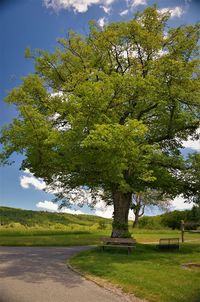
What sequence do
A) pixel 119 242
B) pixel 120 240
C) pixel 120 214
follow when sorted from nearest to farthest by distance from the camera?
pixel 120 240
pixel 119 242
pixel 120 214

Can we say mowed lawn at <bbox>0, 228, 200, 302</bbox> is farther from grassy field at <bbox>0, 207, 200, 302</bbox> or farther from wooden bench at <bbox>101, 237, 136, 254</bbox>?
wooden bench at <bbox>101, 237, 136, 254</bbox>

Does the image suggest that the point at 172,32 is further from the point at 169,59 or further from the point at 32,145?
the point at 32,145

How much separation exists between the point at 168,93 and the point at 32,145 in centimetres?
906

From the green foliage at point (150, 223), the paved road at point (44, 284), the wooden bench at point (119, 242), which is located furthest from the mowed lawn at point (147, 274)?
the green foliage at point (150, 223)

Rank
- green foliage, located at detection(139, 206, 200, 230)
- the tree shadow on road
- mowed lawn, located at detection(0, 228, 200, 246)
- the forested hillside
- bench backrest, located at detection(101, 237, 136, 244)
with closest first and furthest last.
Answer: the tree shadow on road, bench backrest, located at detection(101, 237, 136, 244), mowed lawn, located at detection(0, 228, 200, 246), the forested hillside, green foliage, located at detection(139, 206, 200, 230)

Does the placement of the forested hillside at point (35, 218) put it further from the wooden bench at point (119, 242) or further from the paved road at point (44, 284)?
the paved road at point (44, 284)

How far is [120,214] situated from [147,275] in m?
11.7

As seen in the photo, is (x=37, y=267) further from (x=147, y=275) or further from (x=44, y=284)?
(x=147, y=275)

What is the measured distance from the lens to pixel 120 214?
91.1ft

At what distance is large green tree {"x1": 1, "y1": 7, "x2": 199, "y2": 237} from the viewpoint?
22203 millimetres

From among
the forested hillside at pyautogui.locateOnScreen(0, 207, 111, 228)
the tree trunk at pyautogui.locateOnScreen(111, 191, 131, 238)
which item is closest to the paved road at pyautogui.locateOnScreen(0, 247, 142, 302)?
the tree trunk at pyautogui.locateOnScreen(111, 191, 131, 238)

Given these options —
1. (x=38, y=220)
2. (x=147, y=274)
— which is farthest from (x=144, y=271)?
(x=38, y=220)

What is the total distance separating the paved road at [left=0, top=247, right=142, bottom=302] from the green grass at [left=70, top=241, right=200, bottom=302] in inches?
35.2

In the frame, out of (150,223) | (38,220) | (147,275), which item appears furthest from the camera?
(150,223)
